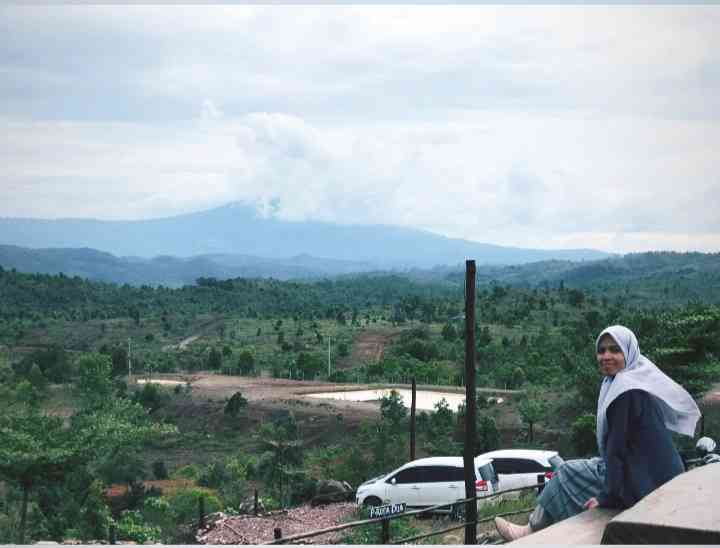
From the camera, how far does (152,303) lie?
78.1 metres

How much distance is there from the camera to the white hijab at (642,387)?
4242mm

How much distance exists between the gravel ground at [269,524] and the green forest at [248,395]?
0.79 m

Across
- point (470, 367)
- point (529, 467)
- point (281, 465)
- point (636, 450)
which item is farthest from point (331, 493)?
point (636, 450)

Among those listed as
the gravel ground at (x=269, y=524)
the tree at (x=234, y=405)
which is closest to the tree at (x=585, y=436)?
the gravel ground at (x=269, y=524)

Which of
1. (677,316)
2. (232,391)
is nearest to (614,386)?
(677,316)

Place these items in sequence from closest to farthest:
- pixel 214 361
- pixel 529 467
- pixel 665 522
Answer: pixel 665 522
pixel 529 467
pixel 214 361

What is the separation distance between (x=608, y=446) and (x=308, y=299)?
274 ft

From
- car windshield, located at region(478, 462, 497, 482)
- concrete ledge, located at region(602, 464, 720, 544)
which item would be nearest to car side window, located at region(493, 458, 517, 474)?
car windshield, located at region(478, 462, 497, 482)

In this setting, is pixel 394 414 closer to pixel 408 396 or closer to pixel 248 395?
pixel 408 396

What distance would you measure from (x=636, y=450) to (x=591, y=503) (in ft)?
1.18

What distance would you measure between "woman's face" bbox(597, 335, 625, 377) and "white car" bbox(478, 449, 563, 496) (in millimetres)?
11815

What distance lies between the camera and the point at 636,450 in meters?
4.26

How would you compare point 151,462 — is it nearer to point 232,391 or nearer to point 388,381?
point 232,391

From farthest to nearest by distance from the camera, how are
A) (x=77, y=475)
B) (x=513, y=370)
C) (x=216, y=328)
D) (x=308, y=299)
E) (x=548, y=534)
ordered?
(x=308, y=299)
(x=216, y=328)
(x=513, y=370)
(x=77, y=475)
(x=548, y=534)
